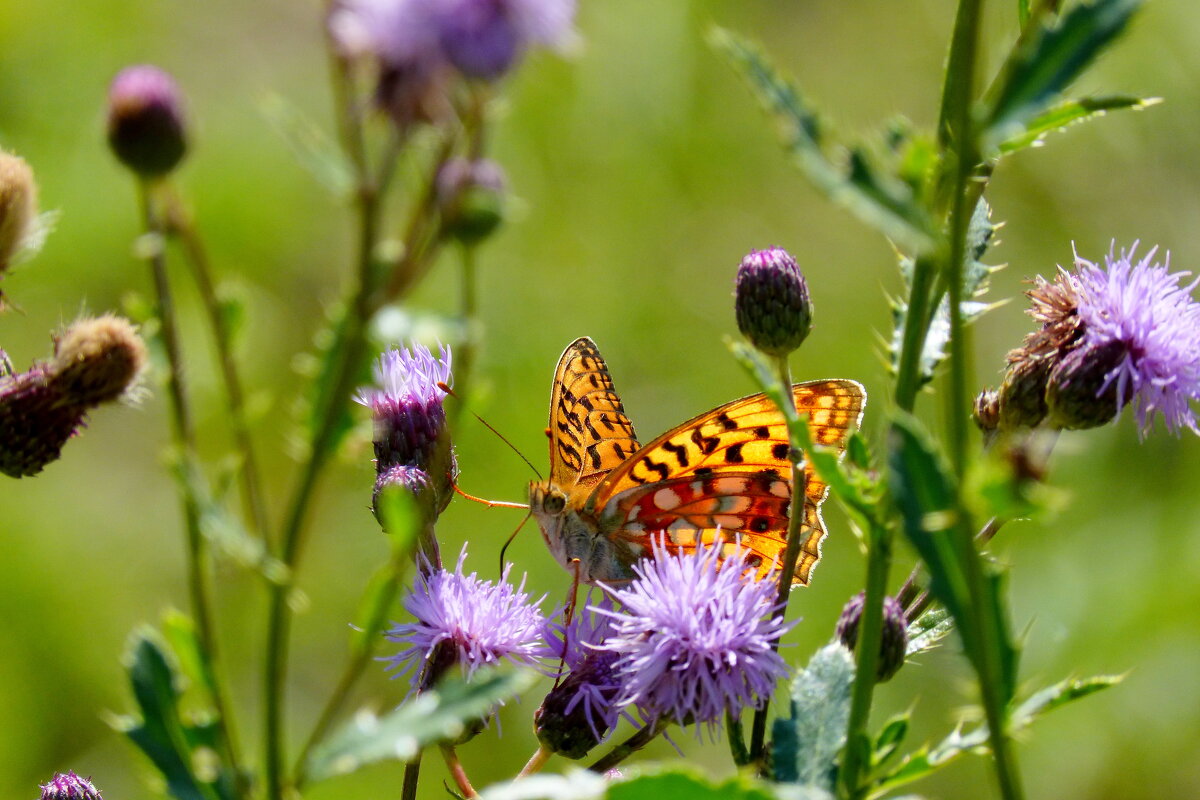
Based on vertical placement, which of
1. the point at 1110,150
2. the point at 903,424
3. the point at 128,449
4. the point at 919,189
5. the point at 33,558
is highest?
the point at 1110,150

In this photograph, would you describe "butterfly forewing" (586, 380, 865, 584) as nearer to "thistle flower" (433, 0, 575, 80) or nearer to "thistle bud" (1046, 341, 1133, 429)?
"thistle bud" (1046, 341, 1133, 429)

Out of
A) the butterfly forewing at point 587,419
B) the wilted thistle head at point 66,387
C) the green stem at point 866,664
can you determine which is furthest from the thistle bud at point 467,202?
the butterfly forewing at point 587,419

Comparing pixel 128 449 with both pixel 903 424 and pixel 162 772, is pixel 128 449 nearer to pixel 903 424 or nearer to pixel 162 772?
pixel 162 772

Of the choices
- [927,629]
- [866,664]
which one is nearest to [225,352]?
[866,664]

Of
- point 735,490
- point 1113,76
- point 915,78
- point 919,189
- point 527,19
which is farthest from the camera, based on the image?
point 915,78

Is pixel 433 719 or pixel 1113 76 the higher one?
pixel 1113 76

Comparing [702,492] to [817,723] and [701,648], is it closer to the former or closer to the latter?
[701,648]

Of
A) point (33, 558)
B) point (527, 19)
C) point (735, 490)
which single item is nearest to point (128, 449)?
point (33, 558)
